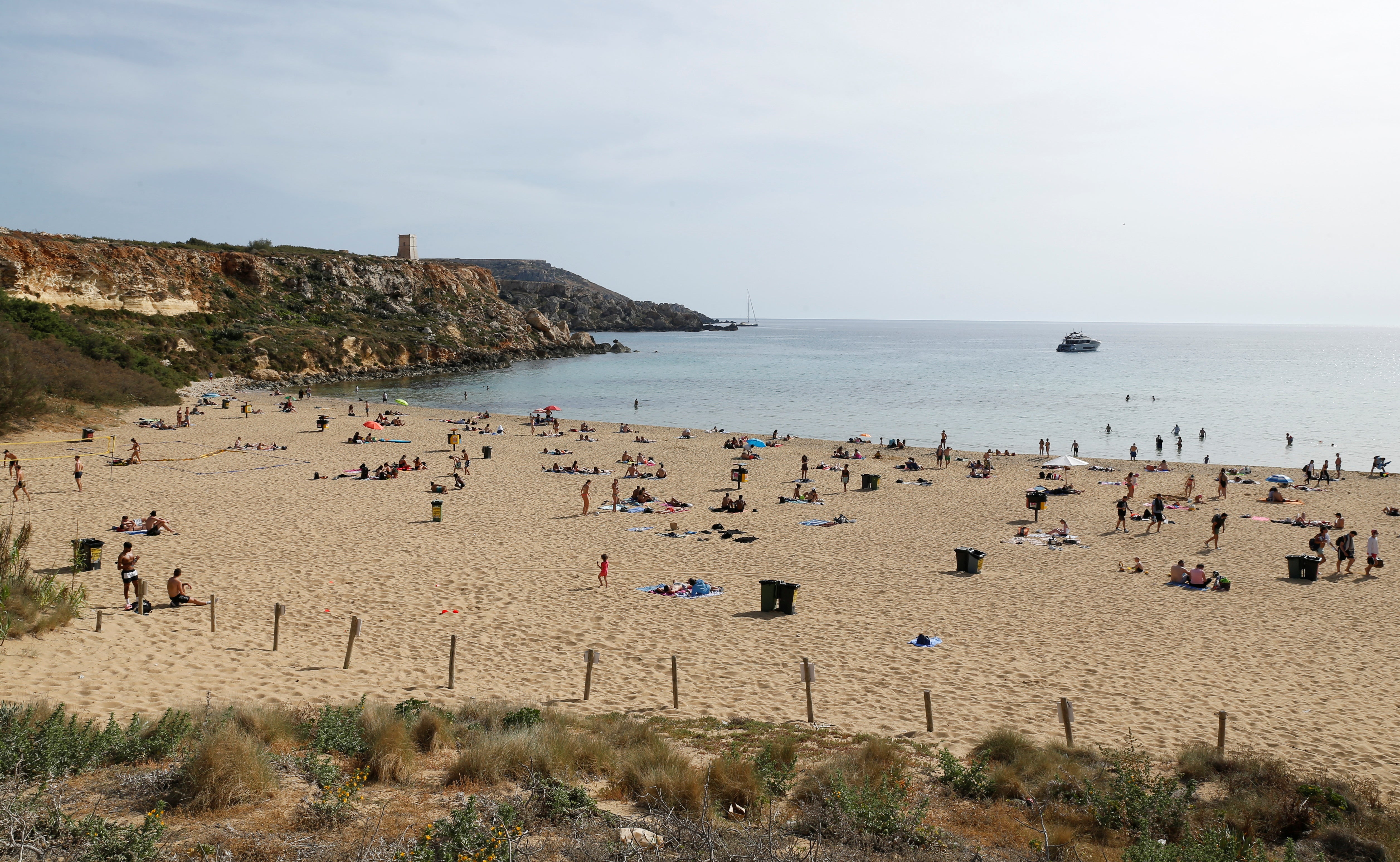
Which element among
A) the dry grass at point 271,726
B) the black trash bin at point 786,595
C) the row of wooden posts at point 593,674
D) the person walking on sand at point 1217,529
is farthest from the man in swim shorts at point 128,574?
the person walking on sand at point 1217,529

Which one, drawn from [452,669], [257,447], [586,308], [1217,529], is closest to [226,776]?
[452,669]

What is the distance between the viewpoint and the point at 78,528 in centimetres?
1642

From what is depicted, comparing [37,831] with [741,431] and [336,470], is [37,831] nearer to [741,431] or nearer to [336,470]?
[336,470]

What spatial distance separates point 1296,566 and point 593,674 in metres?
14.4

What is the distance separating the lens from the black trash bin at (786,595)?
13.3m

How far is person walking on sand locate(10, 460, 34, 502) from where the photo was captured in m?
18.5

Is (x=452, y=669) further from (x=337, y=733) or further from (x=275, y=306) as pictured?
(x=275, y=306)

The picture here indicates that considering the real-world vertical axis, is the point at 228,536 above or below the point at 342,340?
below

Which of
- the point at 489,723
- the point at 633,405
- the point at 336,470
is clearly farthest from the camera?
the point at 633,405

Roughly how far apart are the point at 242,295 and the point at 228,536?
63861 millimetres

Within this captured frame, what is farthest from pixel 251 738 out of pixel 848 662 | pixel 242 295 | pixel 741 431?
pixel 242 295

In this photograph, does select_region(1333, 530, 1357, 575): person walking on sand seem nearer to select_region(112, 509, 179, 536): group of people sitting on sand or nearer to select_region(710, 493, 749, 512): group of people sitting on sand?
select_region(710, 493, 749, 512): group of people sitting on sand

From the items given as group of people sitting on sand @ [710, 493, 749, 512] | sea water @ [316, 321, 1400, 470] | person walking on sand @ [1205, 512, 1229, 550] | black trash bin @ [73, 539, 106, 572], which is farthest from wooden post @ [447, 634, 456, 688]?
sea water @ [316, 321, 1400, 470]

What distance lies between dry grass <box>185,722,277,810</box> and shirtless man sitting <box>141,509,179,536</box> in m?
12.8
